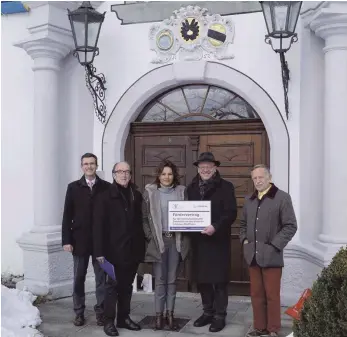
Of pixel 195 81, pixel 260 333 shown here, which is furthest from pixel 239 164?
pixel 260 333

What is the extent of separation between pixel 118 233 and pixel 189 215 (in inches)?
26.1

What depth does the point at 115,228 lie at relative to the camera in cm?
475

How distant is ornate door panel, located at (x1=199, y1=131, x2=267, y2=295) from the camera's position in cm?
621

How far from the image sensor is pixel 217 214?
4.83 metres

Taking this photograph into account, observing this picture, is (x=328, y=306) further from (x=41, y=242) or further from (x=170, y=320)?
(x=41, y=242)

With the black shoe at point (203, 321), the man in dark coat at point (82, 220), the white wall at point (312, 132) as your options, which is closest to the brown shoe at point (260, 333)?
the black shoe at point (203, 321)

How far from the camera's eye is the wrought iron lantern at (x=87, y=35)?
5812mm

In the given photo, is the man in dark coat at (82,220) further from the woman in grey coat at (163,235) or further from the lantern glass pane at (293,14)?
the lantern glass pane at (293,14)

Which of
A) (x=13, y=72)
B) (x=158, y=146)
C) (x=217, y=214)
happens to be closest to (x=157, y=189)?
(x=217, y=214)

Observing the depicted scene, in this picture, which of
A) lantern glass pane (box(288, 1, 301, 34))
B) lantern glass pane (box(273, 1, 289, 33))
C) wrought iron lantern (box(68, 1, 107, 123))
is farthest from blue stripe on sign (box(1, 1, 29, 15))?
lantern glass pane (box(288, 1, 301, 34))

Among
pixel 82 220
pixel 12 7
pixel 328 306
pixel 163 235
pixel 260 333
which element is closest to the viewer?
pixel 328 306

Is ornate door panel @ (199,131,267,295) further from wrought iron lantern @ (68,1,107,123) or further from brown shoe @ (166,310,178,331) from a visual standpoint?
wrought iron lantern @ (68,1,107,123)

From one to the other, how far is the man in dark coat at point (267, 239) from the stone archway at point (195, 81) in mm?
1323

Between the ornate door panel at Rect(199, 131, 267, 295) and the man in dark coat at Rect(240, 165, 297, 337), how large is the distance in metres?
1.57
